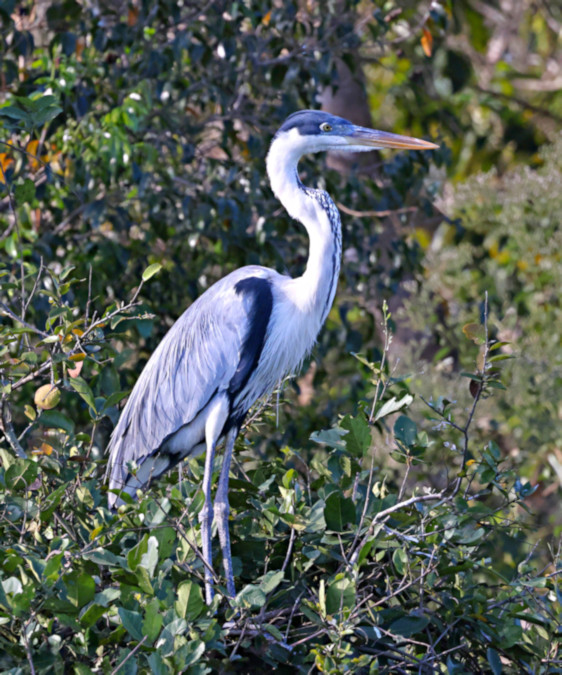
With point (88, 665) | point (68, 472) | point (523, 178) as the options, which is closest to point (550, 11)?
point (523, 178)

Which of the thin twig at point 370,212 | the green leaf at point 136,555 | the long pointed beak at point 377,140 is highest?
the long pointed beak at point 377,140

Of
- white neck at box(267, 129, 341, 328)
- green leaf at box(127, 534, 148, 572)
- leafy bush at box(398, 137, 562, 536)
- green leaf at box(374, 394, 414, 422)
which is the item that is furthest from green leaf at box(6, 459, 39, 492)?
leafy bush at box(398, 137, 562, 536)

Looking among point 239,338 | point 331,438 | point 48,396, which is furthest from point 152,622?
point 239,338

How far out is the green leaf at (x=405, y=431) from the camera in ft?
9.68

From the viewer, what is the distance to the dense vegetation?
2.59 meters

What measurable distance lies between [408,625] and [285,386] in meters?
1.71

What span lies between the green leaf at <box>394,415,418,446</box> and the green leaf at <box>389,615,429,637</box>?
1.72ft

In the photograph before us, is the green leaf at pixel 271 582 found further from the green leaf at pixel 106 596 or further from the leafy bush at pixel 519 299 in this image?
the leafy bush at pixel 519 299

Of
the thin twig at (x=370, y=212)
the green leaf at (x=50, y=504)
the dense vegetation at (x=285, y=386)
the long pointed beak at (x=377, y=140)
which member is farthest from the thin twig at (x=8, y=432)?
the thin twig at (x=370, y=212)

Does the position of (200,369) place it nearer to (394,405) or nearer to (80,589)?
(394,405)

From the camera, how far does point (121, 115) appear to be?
13.4ft

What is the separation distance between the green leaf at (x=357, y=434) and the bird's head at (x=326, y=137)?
4.24 ft

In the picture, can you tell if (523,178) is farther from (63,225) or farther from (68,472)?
(68,472)

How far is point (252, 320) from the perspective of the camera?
3.69 meters
